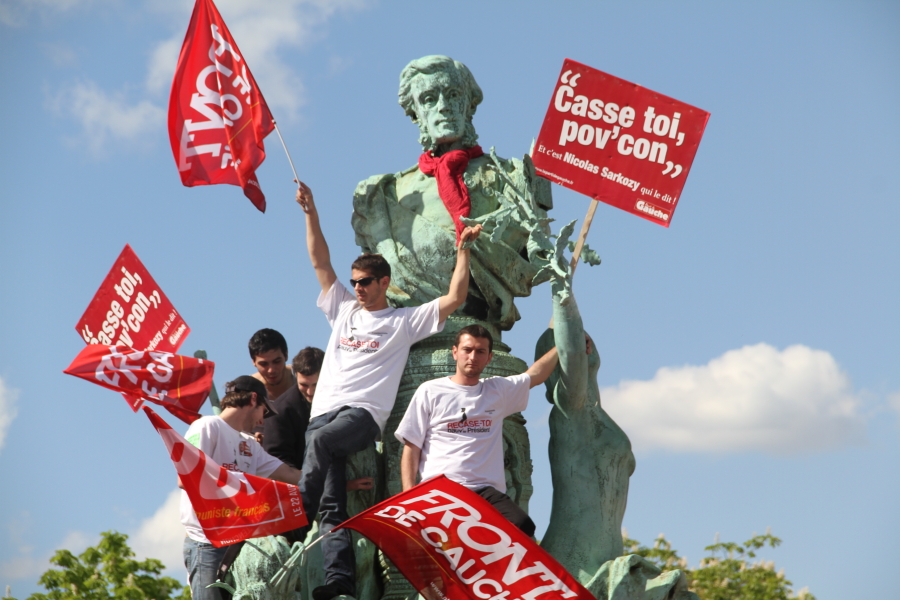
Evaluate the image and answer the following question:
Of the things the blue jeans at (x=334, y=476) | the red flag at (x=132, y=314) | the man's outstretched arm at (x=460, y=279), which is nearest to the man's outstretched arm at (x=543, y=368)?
the man's outstretched arm at (x=460, y=279)

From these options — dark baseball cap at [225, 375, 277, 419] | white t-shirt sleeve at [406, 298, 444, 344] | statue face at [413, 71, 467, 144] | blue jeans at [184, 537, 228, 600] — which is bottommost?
blue jeans at [184, 537, 228, 600]

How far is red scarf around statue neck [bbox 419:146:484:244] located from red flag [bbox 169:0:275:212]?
1444 mm

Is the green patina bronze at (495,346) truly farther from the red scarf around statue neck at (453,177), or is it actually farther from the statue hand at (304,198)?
the statue hand at (304,198)

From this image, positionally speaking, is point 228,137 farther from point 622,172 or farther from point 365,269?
point 622,172

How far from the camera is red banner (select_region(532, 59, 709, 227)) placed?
40.0ft

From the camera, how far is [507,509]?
34.7 ft

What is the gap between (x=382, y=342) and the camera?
1138 centimetres

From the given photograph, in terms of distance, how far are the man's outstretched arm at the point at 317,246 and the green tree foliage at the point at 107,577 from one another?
8.67 metres

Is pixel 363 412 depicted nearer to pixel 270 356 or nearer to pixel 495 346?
pixel 270 356

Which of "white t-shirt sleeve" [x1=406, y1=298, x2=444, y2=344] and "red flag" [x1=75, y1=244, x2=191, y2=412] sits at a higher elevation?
"red flag" [x1=75, y1=244, x2=191, y2=412]

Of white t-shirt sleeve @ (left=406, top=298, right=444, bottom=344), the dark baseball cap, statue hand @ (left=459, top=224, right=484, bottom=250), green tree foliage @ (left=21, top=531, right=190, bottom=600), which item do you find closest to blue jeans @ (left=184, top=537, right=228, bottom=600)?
the dark baseball cap

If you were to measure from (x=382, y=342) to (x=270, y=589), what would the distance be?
205cm

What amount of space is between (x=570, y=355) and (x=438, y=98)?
263cm

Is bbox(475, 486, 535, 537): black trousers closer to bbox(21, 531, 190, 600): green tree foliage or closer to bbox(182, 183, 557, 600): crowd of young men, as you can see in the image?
bbox(182, 183, 557, 600): crowd of young men
